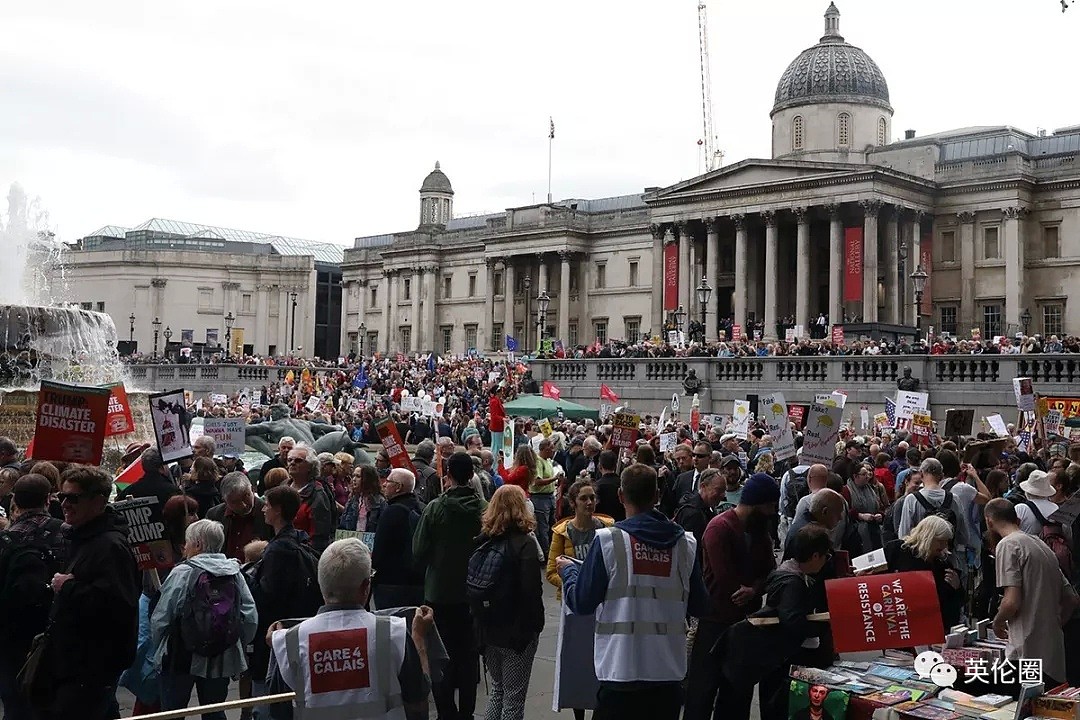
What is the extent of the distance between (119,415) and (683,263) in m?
47.9

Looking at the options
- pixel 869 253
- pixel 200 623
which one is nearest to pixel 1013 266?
pixel 869 253

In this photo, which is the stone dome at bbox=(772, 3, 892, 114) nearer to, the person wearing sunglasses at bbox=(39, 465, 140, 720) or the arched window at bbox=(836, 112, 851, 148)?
the arched window at bbox=(836, 112, 851, 148)

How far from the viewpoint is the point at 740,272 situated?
5872 centimetres

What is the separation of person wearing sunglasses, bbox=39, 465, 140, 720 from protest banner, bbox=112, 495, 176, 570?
162 cm

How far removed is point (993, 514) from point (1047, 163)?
5331 centimetres

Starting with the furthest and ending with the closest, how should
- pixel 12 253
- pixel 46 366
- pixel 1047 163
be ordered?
pixel 1047 163 < pixel 12 253 < pixel 46 366

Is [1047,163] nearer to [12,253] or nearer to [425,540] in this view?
[12,253]

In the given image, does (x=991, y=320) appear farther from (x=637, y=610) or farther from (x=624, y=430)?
(x=637, y=610)

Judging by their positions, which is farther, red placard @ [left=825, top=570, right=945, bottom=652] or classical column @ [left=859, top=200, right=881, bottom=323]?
classical column @ [left=859, top=200, right=881, bottom=323]

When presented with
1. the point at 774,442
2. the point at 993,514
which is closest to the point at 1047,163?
the point at 774,442

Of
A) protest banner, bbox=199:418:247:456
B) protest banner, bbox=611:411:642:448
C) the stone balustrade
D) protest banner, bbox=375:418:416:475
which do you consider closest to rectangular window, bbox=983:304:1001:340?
the stone balustrade

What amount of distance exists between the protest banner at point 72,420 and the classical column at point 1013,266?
51.1 metres

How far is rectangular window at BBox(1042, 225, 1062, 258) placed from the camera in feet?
177

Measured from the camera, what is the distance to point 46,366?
24.7 metres
